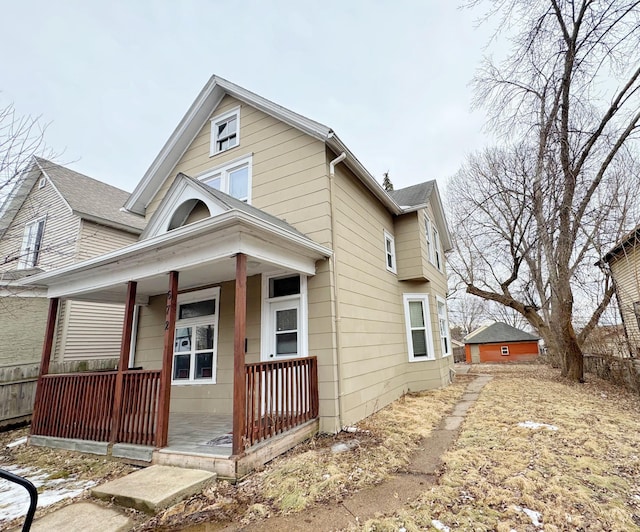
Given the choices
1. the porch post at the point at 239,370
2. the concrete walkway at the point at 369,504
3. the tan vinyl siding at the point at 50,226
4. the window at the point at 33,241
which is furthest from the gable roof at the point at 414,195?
the window at the point at 33,241

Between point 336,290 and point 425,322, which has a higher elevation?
point 336,290

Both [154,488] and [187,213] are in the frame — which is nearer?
[154,488]

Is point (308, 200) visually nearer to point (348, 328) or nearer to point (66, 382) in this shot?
point (348, 328)

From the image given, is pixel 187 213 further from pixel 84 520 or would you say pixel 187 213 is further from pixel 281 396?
pixel 84 520

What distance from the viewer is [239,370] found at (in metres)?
4.13

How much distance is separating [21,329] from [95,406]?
670 cm

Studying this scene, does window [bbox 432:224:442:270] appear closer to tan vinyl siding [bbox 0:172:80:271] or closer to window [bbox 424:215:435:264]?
window [bbox 424:215:435:264]

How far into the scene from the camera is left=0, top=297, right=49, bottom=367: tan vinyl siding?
944cm

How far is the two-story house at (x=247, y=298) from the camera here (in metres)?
4.62

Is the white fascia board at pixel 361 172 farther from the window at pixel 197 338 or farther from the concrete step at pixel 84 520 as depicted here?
the concrete step at pixel 84 520

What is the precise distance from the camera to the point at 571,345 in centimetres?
1027

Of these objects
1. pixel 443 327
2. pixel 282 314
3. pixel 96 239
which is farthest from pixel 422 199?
pixel 96 239

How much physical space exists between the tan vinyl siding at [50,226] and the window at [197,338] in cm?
551

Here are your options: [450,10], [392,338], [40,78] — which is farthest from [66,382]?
[450,10]
